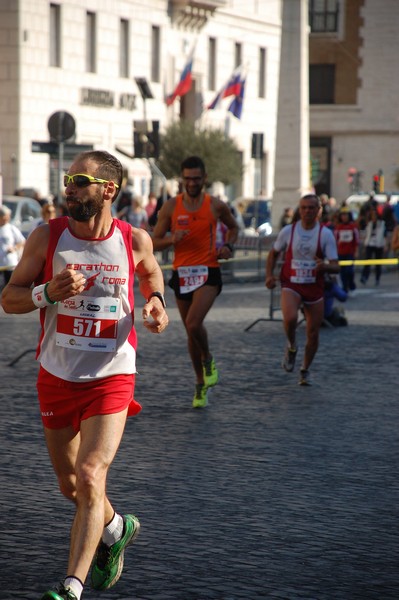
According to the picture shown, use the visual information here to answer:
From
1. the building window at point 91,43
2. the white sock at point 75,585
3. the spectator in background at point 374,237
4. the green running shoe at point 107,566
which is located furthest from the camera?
the building window at point 91,43

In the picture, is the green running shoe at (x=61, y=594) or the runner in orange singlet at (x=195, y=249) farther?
the runner in orange singlet at (x=195, y=249)

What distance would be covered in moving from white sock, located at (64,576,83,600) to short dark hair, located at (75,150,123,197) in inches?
59.3

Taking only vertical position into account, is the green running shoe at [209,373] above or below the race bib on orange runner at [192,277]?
below

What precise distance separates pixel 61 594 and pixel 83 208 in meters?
1.46

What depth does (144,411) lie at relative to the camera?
10.5 metres

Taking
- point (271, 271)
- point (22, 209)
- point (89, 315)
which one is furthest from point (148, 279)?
point (22, 209)

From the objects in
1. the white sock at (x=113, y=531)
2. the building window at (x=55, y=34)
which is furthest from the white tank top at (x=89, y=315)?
the building window at (x=55, y=34)

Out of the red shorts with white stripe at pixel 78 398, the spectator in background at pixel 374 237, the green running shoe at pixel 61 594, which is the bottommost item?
the spectator in background at pixel 374 237

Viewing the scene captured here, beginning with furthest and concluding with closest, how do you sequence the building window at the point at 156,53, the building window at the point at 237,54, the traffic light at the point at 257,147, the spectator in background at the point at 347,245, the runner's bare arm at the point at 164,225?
the building window at the point at 237,54, the building window at the point at 156,53, the traffic light at the point at 257,147, the spectator in background at the point at 347,245, the runner's bare arm at the point at 164,225

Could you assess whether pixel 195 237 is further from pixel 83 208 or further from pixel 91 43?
pixel 91 43

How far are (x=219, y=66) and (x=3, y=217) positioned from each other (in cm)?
3588

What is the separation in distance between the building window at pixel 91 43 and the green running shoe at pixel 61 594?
136 feet

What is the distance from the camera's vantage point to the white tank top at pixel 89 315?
5.62 metres

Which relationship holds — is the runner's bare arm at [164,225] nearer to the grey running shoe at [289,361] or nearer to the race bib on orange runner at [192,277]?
the race bib on orange runner at [192,277]
